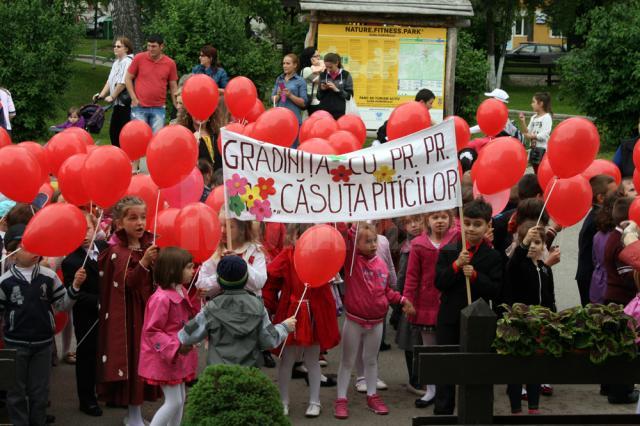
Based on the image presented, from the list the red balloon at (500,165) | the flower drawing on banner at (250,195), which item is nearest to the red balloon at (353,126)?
the red balloon at (500,165)

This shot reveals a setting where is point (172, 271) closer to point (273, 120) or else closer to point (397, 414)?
point (397, 414)

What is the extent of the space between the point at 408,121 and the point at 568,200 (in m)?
1.91

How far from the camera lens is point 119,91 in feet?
48.9

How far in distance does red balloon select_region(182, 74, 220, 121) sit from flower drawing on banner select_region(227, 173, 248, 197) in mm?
4032

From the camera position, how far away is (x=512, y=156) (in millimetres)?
8609

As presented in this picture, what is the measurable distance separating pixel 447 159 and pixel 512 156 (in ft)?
4.28

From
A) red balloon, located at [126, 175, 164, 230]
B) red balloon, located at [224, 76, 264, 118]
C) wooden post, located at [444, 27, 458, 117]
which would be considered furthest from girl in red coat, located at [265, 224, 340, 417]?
wooden post, located at [444, 27, 458, 117]

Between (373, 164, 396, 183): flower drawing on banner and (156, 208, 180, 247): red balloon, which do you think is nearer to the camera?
(373, 164, 396, 183): flower drawing on banner

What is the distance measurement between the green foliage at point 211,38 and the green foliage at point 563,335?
14142 mm

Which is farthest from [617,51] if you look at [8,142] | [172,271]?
[172,271]

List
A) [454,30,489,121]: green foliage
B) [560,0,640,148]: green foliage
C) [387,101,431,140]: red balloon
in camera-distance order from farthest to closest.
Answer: [454,30,489,121]: green foliage → [560,0,640,148]: green foliage → [387,101,431,140]: red balloon

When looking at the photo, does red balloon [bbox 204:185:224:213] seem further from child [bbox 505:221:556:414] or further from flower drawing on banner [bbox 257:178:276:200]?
child [bbox 505:221:556:414]

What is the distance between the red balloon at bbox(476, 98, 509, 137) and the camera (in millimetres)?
11617

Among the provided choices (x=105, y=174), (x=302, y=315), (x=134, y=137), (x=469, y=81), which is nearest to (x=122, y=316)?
(x=105, y=174)
